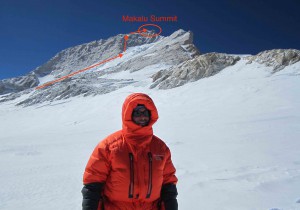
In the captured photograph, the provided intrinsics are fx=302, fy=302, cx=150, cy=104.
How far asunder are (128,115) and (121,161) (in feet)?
1.18

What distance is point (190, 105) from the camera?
67.1 ft

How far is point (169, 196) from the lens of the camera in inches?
102

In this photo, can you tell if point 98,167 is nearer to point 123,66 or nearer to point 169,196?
point 169,196

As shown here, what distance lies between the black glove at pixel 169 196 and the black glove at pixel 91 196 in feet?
1.90

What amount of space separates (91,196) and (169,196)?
2.24 ft

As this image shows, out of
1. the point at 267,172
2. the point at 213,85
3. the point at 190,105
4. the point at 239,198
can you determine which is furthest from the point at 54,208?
the point at 213,85

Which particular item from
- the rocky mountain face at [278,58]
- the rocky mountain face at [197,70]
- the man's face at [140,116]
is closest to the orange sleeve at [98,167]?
the man's face at [140,116]

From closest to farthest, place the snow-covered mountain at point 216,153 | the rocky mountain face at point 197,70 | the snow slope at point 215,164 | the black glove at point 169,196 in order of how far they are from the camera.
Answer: the black glove at point 169,196
the snow slope at point 215,164
the snow-covered mountain at point 216,153
the rocky mountain face at point 197,70

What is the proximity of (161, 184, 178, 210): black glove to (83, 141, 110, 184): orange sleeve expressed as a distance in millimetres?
565

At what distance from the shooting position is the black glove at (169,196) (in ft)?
8.43

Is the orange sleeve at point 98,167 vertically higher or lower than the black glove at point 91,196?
higher

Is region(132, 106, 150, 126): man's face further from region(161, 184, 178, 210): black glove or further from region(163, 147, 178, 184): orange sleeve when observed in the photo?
region(161, 184, 178, 210): black glove

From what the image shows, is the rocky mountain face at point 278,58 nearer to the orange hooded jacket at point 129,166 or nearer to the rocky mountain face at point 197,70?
the rocky mountain face at point 197,70

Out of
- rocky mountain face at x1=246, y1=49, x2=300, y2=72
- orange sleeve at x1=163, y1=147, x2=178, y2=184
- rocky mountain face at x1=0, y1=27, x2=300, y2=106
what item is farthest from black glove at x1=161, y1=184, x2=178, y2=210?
rocky mountain face at x1=0, y1=27, x2=300, y2=106
